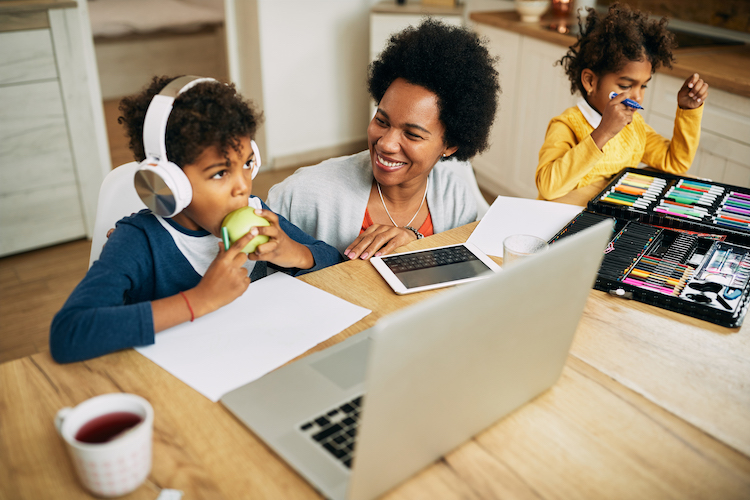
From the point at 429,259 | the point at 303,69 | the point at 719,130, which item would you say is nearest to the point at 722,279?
the point at 429,259

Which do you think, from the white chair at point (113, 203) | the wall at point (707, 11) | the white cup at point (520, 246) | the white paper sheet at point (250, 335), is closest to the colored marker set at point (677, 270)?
the white cup at point (520, 246)

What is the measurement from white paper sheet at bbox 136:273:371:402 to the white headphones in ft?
0.65

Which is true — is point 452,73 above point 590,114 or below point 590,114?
above

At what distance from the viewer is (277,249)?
43.4 inches

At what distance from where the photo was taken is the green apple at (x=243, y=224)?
100 cm

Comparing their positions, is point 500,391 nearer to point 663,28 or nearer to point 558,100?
point 663,28

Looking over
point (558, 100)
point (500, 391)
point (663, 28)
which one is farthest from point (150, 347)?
point (558, 100)

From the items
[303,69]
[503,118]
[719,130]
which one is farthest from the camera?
[303,69]

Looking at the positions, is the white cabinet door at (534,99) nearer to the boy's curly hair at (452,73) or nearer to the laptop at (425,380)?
the boy's curly hair at (452,73)

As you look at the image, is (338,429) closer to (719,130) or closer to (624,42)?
(624,42)

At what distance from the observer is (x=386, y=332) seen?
522 mm

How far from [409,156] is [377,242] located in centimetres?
26

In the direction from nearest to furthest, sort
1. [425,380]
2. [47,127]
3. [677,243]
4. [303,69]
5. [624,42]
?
[425,380] < [677,243] < [624,42] < [47,127] < [303,69]

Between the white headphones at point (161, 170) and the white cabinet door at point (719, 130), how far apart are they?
2.02m
